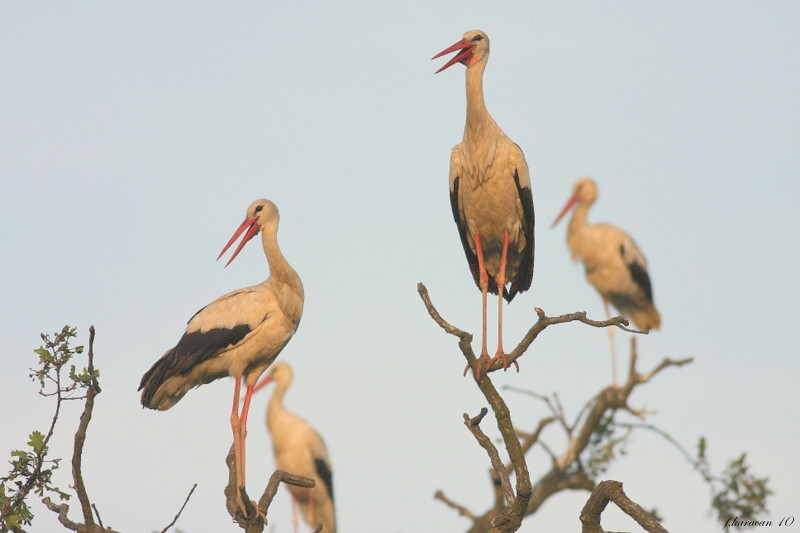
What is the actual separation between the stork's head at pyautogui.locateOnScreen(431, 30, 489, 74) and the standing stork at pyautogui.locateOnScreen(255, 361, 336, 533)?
618 cm

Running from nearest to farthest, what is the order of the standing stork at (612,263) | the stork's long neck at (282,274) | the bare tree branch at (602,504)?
the bare tree branch at (602,504) → the stork's long neck at (282,274) → the standing stork at (612,263)

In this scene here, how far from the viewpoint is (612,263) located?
1526cm

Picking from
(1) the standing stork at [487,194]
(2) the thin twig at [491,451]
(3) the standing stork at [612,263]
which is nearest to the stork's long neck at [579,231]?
(3) the standing stork at [612,263]

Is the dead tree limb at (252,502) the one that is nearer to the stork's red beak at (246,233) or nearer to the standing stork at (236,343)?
the standing stork at (236,343)

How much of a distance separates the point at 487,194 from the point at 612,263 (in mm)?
7758

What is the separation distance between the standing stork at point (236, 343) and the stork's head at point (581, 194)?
28.2 feet

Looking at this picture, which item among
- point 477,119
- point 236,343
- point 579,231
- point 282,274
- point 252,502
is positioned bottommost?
point 252,502

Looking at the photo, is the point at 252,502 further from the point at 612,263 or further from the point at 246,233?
the point at 612,263

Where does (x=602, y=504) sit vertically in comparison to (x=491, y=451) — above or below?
below

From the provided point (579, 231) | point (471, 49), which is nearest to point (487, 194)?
point (471, 49)

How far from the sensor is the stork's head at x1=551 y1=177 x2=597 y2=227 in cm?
1614

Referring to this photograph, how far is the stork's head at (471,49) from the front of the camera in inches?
320

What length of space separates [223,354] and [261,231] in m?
1.07

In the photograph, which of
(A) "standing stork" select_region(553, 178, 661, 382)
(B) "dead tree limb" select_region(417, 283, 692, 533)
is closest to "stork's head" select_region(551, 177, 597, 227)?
(A) "standing stork" select_region(553, 178, 661, 382)
